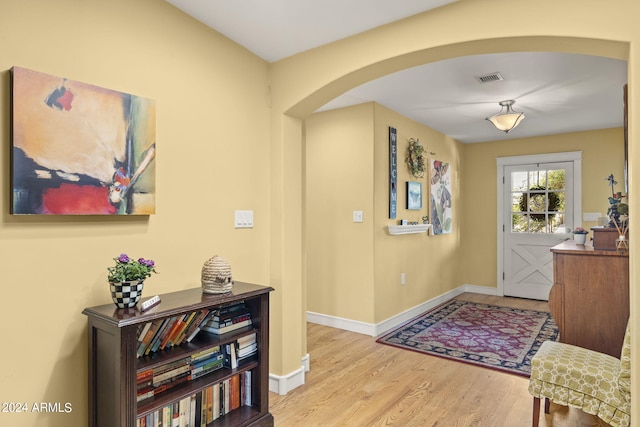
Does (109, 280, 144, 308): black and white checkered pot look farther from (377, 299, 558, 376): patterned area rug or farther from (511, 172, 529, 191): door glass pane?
(511, 172, 529, 191): door glass pane

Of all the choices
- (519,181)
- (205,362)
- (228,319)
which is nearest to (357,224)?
(228,319)

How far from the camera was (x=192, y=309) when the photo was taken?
1.79 meters

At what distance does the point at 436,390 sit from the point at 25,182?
273cm

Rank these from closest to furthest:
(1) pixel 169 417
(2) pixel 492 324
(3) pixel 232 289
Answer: (1) pixel 169 417
(3) pixel 232 289
(2) pixel 492 324

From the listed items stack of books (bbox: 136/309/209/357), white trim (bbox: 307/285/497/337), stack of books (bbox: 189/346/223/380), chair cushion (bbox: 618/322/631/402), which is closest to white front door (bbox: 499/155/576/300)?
white trim (bbox: 307/285/497/337)

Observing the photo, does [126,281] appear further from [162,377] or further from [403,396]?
[403,396]

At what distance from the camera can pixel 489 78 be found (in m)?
3.26

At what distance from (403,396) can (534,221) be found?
410 centimetres

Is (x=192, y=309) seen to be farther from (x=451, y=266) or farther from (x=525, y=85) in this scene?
(x=451, y=266)

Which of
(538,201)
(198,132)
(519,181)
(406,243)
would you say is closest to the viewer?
(198,132)

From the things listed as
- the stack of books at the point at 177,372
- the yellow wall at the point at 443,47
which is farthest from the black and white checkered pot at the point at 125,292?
the yellow wall at the point at 443,47

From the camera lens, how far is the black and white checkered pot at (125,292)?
1.66 metres

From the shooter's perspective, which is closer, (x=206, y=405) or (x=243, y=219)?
(x=206, y=405)

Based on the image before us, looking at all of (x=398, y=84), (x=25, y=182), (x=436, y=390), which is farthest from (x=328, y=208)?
(x=25, y=182)
